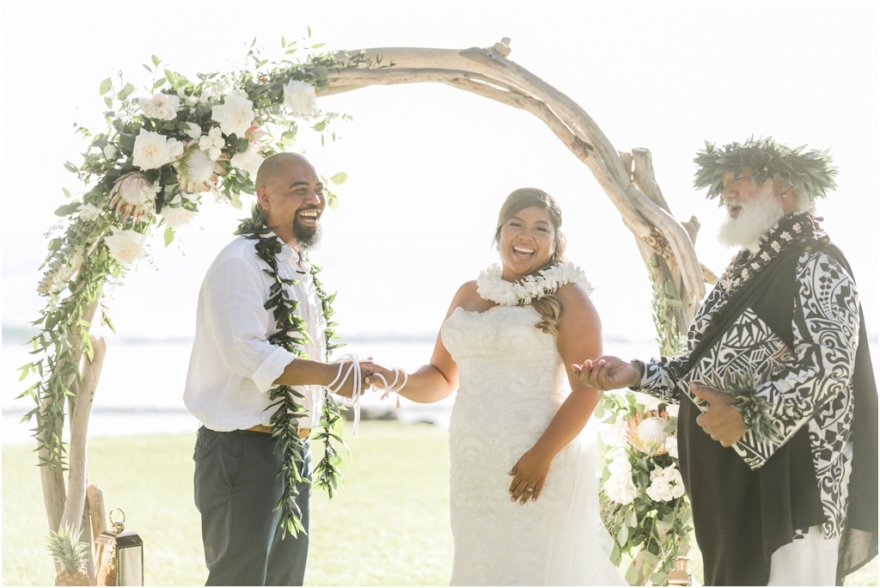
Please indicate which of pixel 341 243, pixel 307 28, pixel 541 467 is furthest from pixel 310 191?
pixel 341 243

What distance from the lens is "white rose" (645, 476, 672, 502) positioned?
470cm

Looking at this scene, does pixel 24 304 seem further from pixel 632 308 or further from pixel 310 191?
pixel 310 191

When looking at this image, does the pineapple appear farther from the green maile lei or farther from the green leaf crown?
the green leaf crown

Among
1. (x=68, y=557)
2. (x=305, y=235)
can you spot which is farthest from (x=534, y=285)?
(x=68, y=557)

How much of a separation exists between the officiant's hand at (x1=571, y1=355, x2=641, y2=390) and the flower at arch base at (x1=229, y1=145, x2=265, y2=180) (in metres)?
1.95

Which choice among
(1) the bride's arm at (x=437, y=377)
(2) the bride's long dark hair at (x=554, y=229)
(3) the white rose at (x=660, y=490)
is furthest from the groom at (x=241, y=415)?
(3) the white rose at (x=660, y=490)

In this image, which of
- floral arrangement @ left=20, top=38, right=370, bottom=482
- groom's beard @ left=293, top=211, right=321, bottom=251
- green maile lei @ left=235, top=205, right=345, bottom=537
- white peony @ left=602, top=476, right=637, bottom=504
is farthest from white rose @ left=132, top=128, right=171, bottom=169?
white peony @ left=602, top=476, right=637, bottom=504

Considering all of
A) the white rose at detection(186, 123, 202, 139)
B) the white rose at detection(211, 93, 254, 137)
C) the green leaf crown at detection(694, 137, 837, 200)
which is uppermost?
the white rose at detection(211, 93, 254, 137)

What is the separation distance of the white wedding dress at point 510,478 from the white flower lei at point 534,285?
60mm

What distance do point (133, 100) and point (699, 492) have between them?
3200 millimetres

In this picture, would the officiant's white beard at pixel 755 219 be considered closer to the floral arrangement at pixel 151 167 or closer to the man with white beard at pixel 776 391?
the man with white beard at pixel 776 391

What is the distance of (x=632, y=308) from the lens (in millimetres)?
27344

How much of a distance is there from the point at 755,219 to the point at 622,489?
1885mm

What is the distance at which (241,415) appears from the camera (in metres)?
3.81
